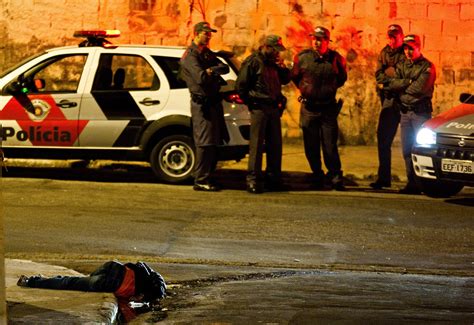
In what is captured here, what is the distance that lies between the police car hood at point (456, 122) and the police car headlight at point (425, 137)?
6 centimetres

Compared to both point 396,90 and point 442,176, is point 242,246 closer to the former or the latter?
point 442,176

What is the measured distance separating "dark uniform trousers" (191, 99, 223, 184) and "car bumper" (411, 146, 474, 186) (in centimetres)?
229

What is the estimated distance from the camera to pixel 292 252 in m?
10.0

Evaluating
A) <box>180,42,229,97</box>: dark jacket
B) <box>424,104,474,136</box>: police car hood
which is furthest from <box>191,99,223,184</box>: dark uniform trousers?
<box>424,104,474,136</box>: police car hood

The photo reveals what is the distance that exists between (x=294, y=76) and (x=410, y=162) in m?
1.71

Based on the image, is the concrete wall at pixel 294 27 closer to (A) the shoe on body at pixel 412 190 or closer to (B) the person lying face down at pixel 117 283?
(A) the shoe on body at pixel 412 190

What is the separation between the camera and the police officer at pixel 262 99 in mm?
13570

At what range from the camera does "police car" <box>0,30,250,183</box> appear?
13992mm

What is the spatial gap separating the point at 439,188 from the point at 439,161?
0.78 m

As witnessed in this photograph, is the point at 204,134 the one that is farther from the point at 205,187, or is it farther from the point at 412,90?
the point at 412,90

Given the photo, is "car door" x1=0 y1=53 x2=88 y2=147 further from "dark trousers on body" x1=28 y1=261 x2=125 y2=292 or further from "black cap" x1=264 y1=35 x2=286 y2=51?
"dark trousers on body" x1=28 y1=261 x2=125 y2=292

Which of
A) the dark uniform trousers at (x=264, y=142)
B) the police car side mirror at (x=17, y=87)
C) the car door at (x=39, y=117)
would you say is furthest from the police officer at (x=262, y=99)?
the police car side mirror at (x=17, y=87)

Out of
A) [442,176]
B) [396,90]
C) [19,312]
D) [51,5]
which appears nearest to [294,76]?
[396,90]

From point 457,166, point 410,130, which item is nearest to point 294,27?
point 410,130
